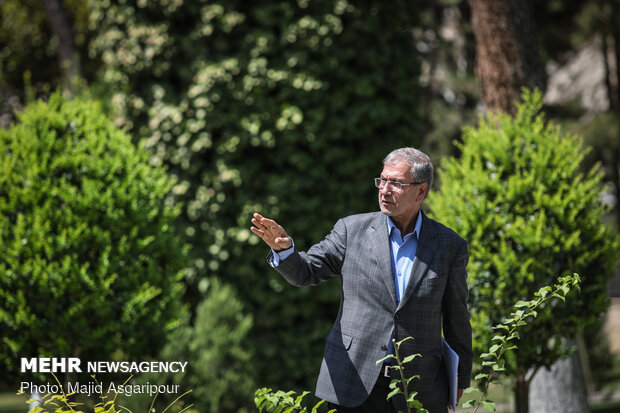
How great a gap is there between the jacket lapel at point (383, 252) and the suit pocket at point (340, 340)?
288 mm

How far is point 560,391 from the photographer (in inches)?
257

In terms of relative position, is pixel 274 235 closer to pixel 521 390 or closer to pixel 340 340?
pixel 340 340

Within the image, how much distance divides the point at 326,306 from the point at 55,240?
407 centimetres

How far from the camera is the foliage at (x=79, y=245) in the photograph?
15.5 ft

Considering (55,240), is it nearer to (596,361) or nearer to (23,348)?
(23,348)

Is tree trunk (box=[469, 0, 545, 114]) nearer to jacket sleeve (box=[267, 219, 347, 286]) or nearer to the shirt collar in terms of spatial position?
the shirt collar

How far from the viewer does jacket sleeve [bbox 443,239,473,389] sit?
325 cm

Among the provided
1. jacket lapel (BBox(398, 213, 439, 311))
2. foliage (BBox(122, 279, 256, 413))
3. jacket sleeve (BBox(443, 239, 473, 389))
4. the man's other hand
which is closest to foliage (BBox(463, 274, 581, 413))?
jacket sleeve (BBox(443, 239, 473, 389))

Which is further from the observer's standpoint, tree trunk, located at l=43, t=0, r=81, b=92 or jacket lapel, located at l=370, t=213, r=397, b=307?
tree trunk, located at l=43, t=0, r=81, b=92

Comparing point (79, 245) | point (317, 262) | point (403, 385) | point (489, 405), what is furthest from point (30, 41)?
point (489, 405)

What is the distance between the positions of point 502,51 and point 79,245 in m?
4.18

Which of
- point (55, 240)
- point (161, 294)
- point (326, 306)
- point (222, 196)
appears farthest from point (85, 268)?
point (326, 306)

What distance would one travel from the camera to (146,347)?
513 cm

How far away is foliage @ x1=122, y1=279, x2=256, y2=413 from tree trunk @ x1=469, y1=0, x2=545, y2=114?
367cm
